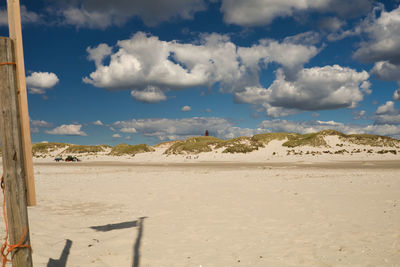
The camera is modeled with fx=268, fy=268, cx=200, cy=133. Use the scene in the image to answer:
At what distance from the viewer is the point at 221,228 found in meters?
8.00

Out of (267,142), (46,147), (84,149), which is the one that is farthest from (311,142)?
(46,147)

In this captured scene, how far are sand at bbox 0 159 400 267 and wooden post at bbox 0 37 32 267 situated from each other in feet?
8.88

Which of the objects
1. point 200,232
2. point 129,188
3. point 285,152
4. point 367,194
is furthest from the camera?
point 285,152

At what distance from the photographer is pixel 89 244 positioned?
6832 mm

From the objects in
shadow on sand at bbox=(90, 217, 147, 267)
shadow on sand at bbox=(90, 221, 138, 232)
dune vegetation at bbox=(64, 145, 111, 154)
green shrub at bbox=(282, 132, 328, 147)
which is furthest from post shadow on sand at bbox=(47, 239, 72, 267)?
dune vegetation at bbox=(64, 145, 111, 154)

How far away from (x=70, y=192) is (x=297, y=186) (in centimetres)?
1270

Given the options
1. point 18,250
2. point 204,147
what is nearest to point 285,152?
point 204,147

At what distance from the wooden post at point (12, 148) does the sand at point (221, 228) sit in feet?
8.88

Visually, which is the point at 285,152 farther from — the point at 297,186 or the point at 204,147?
the point at 297,186

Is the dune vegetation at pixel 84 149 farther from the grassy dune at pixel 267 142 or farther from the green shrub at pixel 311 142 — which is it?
the green shrub at pixel 311 142

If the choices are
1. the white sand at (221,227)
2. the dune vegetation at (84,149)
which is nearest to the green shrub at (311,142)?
the white sand at (221,227)

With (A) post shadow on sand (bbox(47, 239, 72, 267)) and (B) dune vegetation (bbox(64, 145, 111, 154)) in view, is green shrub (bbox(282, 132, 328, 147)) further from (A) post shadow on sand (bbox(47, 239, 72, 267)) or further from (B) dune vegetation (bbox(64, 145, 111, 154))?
(B) dune vegetation (bbox(64, 145, 111, 154))

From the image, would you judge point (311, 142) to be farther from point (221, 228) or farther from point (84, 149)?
point (84, 149)

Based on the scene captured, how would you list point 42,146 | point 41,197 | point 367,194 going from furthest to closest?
point 42,146
point 41,197
point 367,194
